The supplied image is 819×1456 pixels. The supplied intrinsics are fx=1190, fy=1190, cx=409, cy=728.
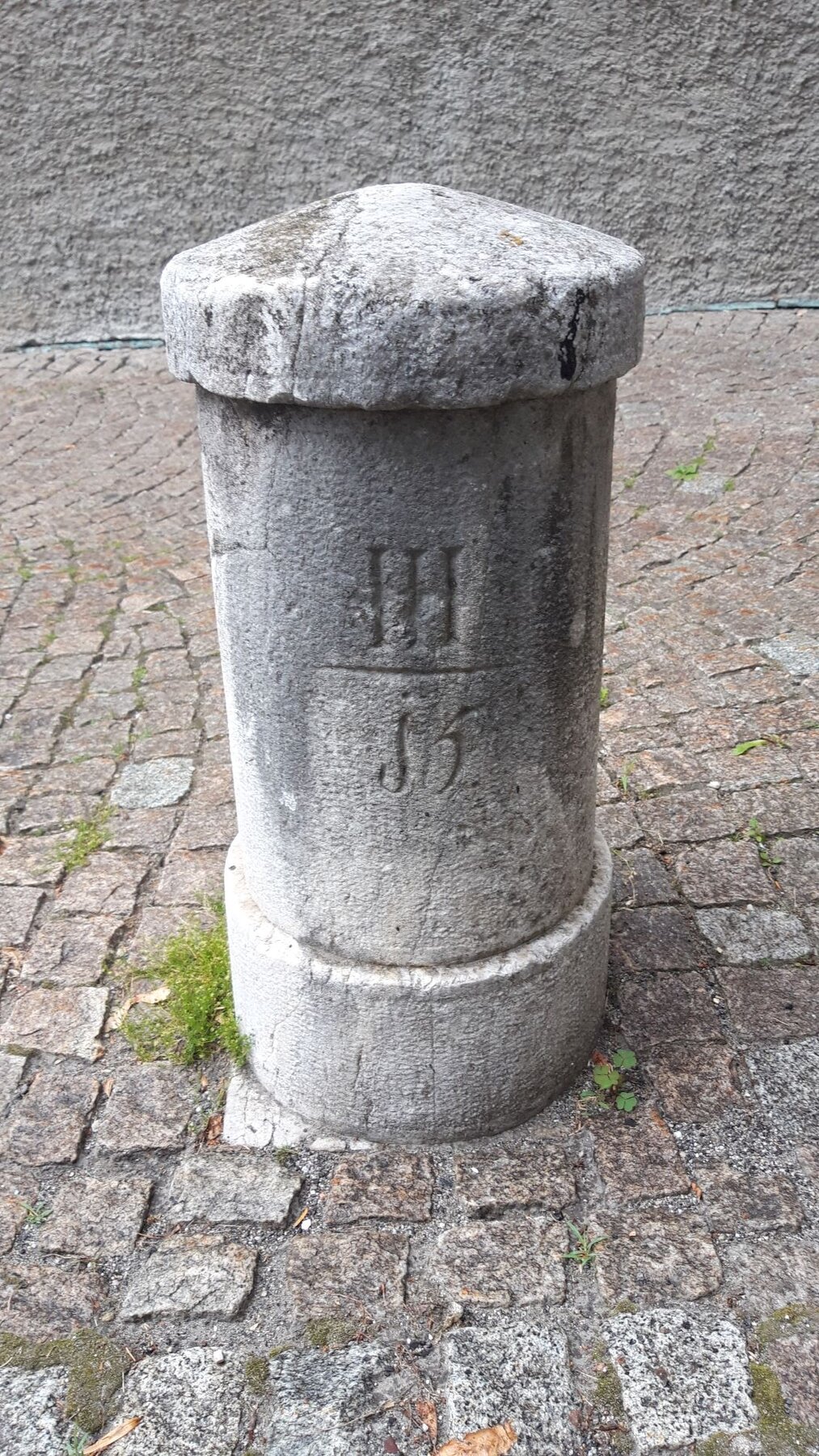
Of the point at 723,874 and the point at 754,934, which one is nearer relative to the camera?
the point at 754,934

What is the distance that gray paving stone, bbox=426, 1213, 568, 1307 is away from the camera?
7.06 feet

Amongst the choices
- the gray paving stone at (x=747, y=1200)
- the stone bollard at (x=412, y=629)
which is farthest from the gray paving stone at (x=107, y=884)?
the gray paving stone at (x=747, y=1200)

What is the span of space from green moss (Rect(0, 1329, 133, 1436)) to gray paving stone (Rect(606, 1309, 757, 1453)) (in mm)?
859

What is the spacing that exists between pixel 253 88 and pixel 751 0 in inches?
119

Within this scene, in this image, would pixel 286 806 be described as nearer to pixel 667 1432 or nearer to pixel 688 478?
pixel 667 1432

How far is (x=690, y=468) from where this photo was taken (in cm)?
559

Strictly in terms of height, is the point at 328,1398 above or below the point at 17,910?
above

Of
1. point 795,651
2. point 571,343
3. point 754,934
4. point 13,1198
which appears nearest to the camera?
point 571,343

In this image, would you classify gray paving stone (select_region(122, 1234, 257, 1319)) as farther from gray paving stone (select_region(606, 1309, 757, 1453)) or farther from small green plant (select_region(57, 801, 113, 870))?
small green plant (select_region(57, 801, 113, 870))

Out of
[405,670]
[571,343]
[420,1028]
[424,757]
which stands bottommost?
[420,1028]

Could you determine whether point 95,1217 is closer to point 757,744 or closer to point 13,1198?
point 13,1198

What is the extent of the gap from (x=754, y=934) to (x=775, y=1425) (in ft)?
4.12

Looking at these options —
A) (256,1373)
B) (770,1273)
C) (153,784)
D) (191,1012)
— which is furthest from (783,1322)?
(153,784)

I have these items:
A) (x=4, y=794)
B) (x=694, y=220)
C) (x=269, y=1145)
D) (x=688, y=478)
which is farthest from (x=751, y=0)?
(x=269, y=1145)
